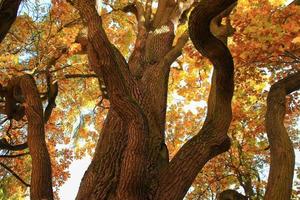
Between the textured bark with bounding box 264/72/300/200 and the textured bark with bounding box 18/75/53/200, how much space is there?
3026 mm

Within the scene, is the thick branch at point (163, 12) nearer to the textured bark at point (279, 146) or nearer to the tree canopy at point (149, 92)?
the tree canopy at point (149, 92)

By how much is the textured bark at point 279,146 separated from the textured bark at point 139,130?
69 centimetres

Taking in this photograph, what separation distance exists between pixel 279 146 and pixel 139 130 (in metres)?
2.08

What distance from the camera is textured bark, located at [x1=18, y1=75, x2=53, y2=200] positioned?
5.31 metres

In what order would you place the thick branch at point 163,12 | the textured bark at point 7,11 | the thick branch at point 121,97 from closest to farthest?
1. the textured bark at point 7,11
2. the thick branch at point 121,97
3. the thick branch at point 163,12

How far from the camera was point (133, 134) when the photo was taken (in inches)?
192

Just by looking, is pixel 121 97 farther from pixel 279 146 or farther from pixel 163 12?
pixel 163 12

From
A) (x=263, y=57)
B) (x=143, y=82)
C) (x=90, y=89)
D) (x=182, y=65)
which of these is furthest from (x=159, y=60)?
(x=90, y=89)

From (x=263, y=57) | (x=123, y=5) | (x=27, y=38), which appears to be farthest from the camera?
(x=123, y=5)

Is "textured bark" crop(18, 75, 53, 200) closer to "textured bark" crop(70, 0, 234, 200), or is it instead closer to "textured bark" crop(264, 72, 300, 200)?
"textured bark" crop(70, 0, 234, 200)

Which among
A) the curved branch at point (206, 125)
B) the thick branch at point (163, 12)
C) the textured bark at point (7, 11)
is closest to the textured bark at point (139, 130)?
the curved branch at point (206, 125)

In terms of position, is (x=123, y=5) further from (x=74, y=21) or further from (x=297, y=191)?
(x=297, y=191)

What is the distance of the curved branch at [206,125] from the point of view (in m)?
5.09

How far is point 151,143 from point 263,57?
334cm
